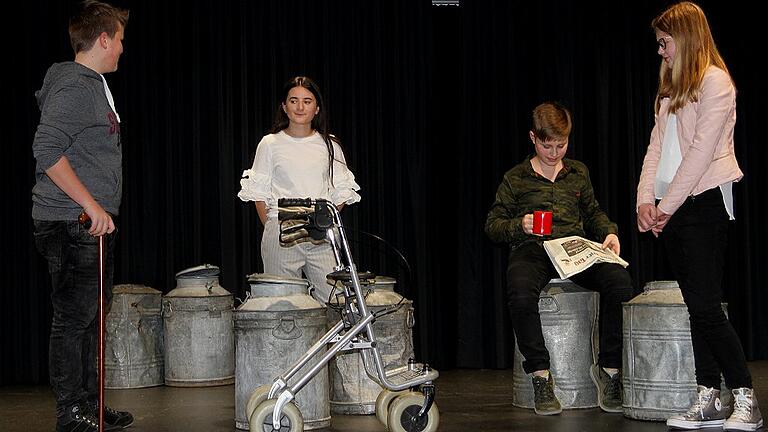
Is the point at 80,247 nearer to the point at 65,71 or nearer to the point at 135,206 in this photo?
the point at 65,71

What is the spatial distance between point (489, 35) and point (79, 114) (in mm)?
3266

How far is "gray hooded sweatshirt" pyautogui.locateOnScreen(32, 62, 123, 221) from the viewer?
3.58 meters

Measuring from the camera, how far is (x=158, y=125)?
6.07 meters

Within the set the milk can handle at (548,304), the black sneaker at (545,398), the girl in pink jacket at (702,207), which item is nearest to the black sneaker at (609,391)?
the black sneaker at (545,398)

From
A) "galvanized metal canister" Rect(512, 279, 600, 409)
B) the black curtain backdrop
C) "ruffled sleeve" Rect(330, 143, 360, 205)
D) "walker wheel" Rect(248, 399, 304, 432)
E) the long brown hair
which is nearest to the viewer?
"walker wheel" Rect(248, 399, 304, 432)

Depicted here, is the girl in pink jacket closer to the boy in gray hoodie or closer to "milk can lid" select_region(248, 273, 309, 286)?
"milk can lid" select_region(248, 273, 309, 286)

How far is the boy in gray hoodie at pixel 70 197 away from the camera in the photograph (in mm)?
3645

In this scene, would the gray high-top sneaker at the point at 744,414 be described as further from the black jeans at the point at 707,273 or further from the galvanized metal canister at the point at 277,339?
the galvanized metal canister at the point at 277,339

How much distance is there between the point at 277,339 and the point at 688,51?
1.95 m

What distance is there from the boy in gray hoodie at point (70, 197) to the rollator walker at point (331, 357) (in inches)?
27.0

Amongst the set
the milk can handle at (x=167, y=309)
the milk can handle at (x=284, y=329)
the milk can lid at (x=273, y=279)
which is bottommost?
the milk can handle at (x=167, y=309)

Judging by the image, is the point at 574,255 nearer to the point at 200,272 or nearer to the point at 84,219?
the point at 84,219

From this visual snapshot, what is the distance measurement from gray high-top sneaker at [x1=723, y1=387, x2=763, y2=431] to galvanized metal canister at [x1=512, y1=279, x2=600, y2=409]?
0.85 meters

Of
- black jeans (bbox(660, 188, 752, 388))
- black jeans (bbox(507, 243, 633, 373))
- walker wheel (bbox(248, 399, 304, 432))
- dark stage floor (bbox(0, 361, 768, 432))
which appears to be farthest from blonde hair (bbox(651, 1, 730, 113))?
walker wheel (bbox(248, 399, 304, 432))
